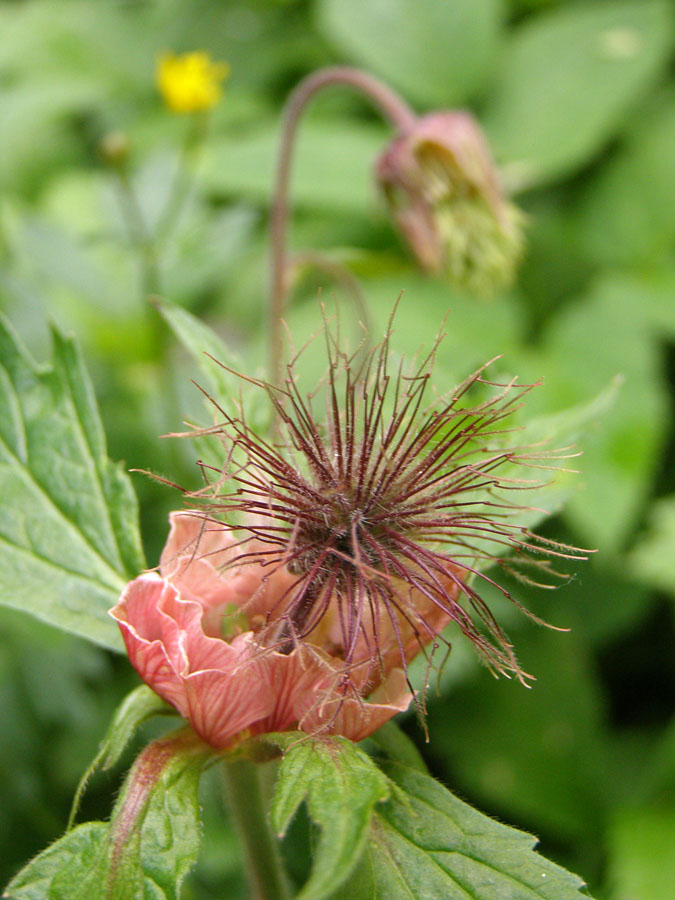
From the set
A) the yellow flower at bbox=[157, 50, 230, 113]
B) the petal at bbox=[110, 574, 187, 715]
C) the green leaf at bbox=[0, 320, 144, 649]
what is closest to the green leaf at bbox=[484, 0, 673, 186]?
the yellow flower at bbox=[157, 50, 230, 113]

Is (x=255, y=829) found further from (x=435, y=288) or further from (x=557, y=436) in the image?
(x=435, y=288)

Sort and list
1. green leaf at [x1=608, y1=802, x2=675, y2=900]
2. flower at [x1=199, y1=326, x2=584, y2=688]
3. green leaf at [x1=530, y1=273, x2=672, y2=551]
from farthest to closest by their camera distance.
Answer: green leaf at [x1=530, y1=273, x2=672, y2=551] < green leaf at [x1=608, y1=802, x2=675, y2=900] < flower at [x1=199, y1=326, x2=584, y2=688]

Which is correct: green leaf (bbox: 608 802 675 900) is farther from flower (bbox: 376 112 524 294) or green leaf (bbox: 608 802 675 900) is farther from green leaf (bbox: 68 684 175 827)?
green leaf (bbox: 68 684 175 827)

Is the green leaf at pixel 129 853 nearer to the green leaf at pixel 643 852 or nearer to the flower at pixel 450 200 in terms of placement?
the flower at pixel 450 200

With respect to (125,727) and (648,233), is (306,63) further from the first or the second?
(125,727)

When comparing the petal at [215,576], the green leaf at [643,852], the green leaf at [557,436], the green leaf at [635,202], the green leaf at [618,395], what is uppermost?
the petal at [215,576]

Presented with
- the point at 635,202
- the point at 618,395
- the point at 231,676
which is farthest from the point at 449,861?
the point at 635,202

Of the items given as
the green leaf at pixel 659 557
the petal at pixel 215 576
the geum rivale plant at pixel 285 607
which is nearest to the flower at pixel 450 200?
the green leaf at pixel 659 557

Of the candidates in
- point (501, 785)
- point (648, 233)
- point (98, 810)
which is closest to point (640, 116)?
point (648, 233)
